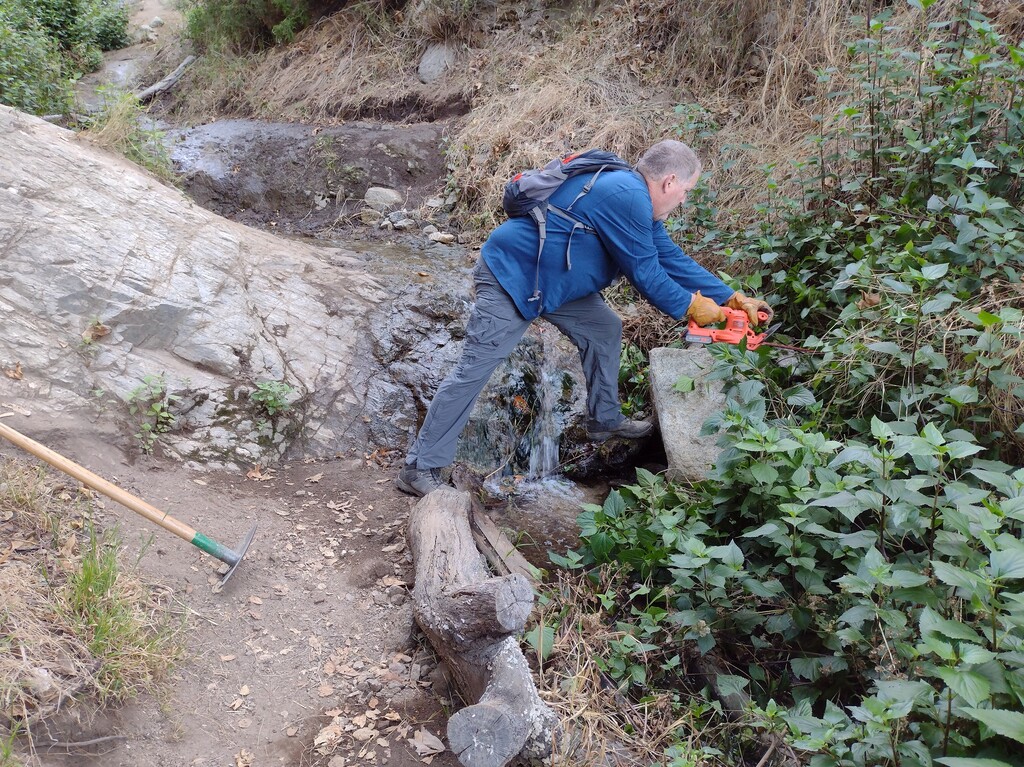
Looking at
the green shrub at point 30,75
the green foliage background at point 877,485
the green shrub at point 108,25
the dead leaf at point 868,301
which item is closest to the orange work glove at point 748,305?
the green foliage background at point 877,485

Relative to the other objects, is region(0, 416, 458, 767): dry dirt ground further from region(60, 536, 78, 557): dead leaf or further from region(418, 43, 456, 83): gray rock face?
region(418, 43, 456, 83): gray rock face

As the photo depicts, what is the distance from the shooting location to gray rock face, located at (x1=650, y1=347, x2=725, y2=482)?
161 inches

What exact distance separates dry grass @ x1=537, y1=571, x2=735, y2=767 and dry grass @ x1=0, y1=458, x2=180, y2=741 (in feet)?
4.95

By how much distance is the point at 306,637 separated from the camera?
10.2ft

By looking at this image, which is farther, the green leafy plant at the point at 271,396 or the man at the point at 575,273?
the green leafy plant at the point at 271,396

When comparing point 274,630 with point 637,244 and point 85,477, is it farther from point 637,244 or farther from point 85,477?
point 637,244

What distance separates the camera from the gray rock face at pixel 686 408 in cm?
410

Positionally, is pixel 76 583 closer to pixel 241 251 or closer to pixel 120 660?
pixel 120 660

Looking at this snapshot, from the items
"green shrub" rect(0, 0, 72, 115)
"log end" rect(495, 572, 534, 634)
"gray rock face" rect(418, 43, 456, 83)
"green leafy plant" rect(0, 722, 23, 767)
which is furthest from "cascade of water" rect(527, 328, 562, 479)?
"gray rock face" rect(418, 43, 456, 83)

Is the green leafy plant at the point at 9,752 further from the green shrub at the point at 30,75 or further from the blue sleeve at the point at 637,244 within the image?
the green shrub at the point at 30,75

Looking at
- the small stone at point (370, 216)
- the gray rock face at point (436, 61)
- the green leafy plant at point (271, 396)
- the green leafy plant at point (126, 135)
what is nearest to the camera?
the green leafy plant at point (271, 396)

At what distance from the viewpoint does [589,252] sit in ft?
12.6

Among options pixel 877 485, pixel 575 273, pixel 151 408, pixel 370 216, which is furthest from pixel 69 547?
pixel 370 216

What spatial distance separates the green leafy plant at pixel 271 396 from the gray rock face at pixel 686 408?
94.8 inches
